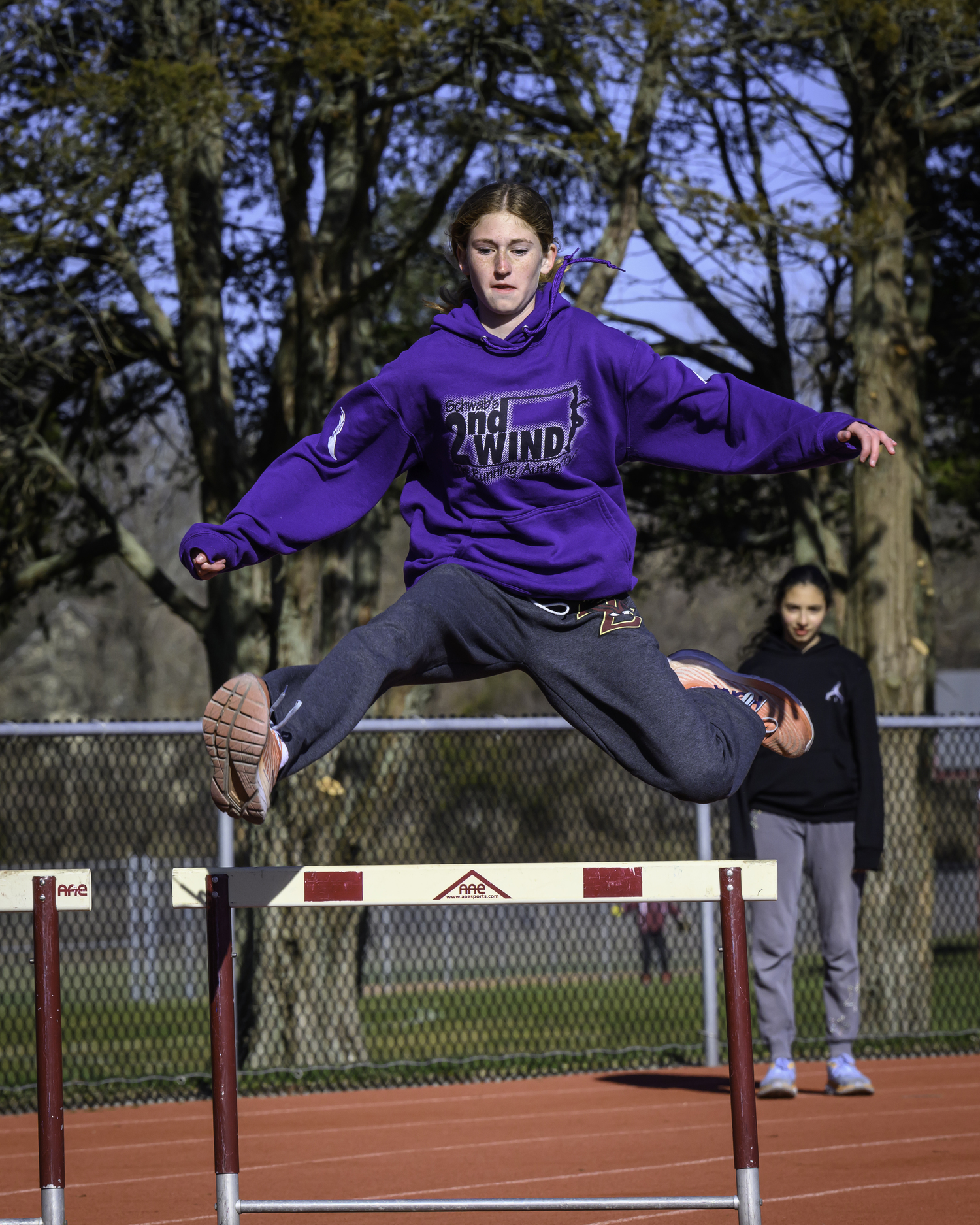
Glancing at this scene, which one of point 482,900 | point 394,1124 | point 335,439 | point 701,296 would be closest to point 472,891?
point 482,900

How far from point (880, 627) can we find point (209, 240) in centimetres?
592

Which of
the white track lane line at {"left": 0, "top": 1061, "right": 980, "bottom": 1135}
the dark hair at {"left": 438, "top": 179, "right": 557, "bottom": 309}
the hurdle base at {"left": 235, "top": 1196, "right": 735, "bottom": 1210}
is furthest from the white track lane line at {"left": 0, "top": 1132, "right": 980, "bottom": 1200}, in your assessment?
the dark hair at {"left": 438, "top": 179, "right": 557, "bottom": 309}

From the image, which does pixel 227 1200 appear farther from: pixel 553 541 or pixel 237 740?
pixel 553 541

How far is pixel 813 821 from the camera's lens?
7109 millimetres

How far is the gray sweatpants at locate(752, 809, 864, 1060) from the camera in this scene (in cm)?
706

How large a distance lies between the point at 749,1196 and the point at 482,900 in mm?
939

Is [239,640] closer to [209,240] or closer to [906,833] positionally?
[209,240]

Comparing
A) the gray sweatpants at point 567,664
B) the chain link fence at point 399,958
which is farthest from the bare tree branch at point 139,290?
the gray sweatpants at point 567,664

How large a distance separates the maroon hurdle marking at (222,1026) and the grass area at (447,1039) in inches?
177

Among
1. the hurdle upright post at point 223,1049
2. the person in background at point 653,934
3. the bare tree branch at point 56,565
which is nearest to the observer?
the hurdle upright post at point 223,1049

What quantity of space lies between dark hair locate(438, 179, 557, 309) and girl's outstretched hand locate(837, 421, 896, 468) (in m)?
0.92

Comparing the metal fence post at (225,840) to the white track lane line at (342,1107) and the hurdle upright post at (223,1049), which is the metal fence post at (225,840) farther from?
the hurdle upright post at (223,1049)

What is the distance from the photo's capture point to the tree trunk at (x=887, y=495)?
1057 centimetres

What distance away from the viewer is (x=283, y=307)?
12.5 m
